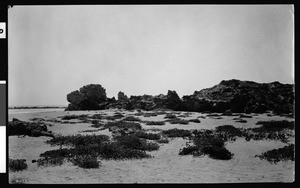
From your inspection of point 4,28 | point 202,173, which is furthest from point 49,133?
point 202,173

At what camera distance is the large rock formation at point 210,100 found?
73.3ft

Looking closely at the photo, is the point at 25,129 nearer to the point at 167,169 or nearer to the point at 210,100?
the point at 167,169

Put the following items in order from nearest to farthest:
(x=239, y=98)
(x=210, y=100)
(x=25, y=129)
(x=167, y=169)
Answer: (x=167, y=169) < (x=25, y=129) < (x=239, y=98) < (x=210, y=100)

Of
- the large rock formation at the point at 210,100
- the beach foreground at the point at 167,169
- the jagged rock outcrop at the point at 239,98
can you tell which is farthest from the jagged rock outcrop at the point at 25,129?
the jagged rock outcrop at the point at 239,98

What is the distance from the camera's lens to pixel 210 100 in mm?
27688

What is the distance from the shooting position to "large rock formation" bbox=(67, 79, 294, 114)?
73.3ft

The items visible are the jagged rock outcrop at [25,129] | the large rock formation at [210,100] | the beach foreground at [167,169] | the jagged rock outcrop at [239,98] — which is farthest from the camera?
the large rock formation at [210,100]

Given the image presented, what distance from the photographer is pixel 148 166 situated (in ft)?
39.7

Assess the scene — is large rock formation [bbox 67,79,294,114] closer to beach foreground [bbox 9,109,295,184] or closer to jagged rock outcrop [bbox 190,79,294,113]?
jagged rock outcrop [bbox 190,79,294,113]

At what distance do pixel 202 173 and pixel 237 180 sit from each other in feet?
4.88

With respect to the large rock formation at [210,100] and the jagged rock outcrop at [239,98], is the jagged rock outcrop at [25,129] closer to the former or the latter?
the large rock formation at [210,100]

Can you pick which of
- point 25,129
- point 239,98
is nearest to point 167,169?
point 25,129
